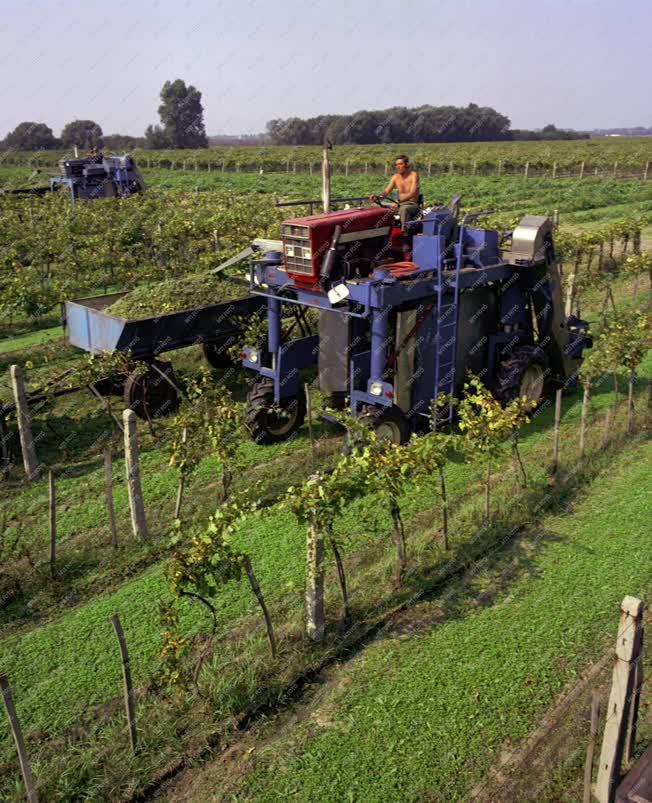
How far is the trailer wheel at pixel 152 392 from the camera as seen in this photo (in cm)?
1068

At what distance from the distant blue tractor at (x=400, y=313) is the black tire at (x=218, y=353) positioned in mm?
1769

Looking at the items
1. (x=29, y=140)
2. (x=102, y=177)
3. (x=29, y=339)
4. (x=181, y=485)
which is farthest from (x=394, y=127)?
(x=181, y=485)

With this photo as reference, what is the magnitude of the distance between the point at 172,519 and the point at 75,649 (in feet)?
7.44

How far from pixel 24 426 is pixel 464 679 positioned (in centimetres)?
614

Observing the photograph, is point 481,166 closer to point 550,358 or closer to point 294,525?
point 550,358

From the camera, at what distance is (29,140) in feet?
304

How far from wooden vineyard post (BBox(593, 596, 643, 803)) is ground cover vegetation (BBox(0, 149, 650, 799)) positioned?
727 mm

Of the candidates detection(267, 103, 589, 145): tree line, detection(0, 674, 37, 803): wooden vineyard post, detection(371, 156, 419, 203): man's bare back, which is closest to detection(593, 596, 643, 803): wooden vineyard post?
detection(0, 674, 37, 803): wooden vineyard post

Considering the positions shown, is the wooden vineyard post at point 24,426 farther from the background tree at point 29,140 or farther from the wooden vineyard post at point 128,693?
the background tree at point 29,140

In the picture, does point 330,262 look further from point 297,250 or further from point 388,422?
point 388,422

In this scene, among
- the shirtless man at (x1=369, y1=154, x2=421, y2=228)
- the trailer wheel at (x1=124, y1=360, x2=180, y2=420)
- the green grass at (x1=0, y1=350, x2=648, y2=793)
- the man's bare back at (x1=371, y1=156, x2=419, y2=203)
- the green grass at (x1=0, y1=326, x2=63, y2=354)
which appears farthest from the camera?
the green grass at (x1=0, y1=326, x2=63, y2=354)

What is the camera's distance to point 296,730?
17.8ft

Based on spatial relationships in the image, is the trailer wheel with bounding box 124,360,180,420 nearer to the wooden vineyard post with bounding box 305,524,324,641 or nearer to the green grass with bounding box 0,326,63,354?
the green grass with bounding box 0,326,63,354

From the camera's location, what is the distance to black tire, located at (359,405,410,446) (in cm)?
912
